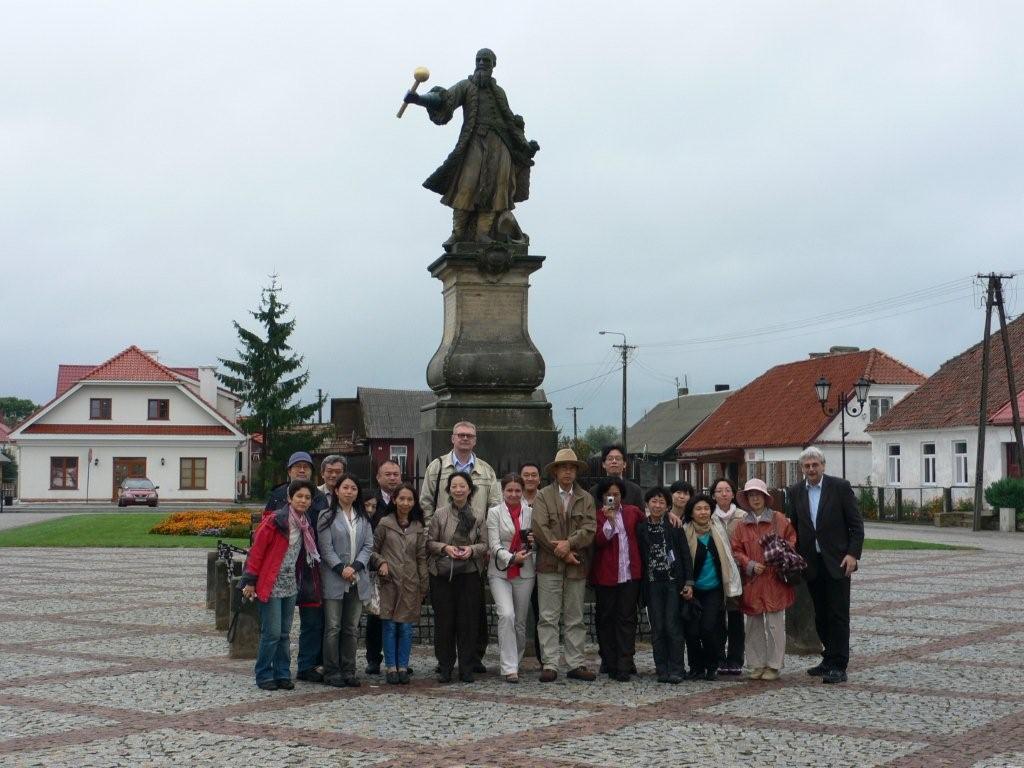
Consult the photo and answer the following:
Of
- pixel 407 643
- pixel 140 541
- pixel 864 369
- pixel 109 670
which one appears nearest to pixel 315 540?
pixel 407 643

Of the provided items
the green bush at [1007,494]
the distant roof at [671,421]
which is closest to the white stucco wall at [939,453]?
the green bush at [1007,494]

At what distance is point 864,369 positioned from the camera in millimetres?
50969

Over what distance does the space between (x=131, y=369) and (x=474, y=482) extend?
49736 millimetres

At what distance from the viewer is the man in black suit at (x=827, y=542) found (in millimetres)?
8953

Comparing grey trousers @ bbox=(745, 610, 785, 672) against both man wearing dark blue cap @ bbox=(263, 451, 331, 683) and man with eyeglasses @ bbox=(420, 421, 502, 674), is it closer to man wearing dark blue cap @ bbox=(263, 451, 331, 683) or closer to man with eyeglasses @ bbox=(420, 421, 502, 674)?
man with eyeglasses @ bbox=(420, 421, 502, 674)

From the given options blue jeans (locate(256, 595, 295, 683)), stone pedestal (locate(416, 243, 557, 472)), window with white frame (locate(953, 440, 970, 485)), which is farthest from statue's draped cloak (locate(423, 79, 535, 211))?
window with white frame (locate(953, 440, 970, 485))

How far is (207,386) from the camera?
198 ft

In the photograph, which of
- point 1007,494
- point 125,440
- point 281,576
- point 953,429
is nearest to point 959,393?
point 953,429

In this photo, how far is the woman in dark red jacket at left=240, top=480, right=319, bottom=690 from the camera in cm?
848

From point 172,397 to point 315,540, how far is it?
4888cm

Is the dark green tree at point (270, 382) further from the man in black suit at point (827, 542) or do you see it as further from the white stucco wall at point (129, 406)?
the man in black suit at point (827, 542)

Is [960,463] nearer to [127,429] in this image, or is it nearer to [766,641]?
[766,641]

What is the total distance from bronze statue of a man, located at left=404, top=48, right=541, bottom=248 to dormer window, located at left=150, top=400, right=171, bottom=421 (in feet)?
152

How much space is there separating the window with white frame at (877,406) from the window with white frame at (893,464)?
6.30 metres
